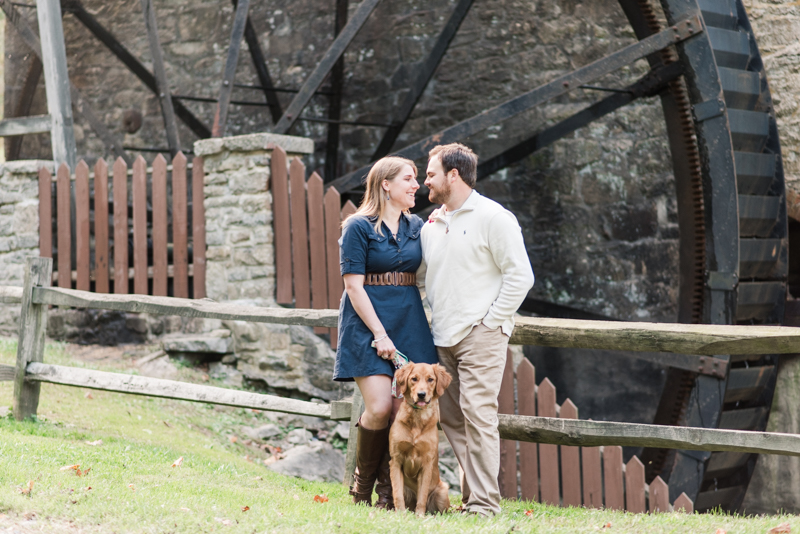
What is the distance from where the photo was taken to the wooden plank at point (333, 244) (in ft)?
20.8

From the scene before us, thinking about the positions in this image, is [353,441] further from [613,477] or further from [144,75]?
[144,75]

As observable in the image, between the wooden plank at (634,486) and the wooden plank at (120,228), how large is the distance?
442cm

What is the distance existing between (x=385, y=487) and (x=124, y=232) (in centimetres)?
458

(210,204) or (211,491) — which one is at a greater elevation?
(210,204)

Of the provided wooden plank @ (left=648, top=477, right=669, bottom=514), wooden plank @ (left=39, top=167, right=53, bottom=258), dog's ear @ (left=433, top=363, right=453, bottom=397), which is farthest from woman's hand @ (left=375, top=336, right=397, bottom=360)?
wooden plank @ (left=39, top=167, right=53, bottom=258)

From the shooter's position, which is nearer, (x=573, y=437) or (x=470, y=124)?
(x=573, y=437)

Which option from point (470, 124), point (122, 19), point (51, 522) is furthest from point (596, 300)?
point (122, 19)

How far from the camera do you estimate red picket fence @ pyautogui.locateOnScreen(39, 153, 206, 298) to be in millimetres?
6895

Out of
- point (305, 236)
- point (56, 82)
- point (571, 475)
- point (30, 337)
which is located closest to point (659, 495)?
point (571, 475)

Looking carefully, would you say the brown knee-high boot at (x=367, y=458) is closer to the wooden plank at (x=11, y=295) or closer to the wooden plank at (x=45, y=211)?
the wooden plank at (x=11, y=295)

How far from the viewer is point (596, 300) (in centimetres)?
823

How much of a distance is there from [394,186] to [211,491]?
154 centimetres

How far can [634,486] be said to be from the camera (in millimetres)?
5133

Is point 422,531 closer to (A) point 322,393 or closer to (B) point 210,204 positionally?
(A) point 322,393
